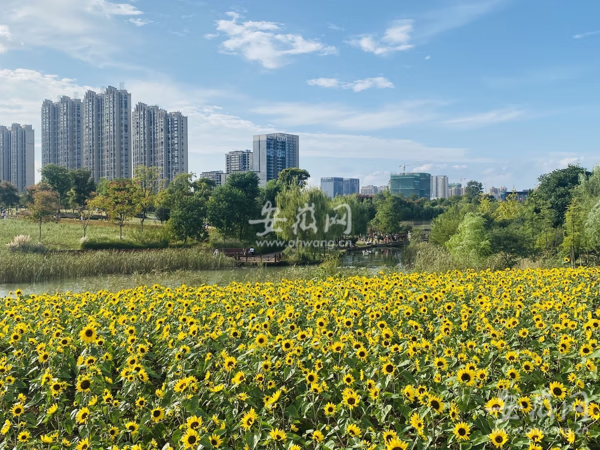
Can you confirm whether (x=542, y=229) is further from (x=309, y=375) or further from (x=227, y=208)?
(x=309, y=375)

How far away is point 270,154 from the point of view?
9219 cm

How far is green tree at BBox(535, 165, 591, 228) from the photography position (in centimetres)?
3010

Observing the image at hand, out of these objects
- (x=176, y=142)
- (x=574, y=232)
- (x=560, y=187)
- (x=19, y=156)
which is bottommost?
(x=574, y=232)

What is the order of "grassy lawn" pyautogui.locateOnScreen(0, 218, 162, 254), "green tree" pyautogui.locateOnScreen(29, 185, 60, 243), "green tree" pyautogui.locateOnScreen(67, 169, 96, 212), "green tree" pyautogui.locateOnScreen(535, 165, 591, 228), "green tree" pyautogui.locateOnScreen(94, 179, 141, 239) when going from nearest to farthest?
1. "grassy lawn" pyautogui.locateOnScreen(0, 218, 162, 254)
2. "green tree" pyautogui.locateOnScreen(29, 185, 60, 243)
3. "green tree" pyautogui.locateOnScreen(535, 165, 591, 228)
4. "green tree" pyautogui.locateOnScreen(94, 179, 141, 239)
5. "green tree" pyautogui.locateOnScreen(67, 169, 96, 212)

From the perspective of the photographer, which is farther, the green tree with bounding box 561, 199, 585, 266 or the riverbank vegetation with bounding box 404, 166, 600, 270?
the green tree with bounding box 561, 199, 585, 266

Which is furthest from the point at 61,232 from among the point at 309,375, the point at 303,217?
the point at 309,375

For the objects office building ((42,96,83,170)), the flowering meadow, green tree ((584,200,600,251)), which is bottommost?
the flowering meadow

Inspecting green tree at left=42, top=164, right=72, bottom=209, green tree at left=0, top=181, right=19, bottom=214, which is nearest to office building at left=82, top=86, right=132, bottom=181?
green tree at left=0, top=181, right=19, bottom=214

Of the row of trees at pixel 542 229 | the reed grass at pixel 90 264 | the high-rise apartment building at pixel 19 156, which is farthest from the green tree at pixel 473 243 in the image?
the high-rise apartment building at pixel 19 156

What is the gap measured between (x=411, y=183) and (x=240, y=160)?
46.0 metres

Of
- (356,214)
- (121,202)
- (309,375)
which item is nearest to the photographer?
(309,375)

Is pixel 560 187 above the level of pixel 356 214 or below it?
above

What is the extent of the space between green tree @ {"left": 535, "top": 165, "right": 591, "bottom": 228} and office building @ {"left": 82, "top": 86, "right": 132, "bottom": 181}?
208ft

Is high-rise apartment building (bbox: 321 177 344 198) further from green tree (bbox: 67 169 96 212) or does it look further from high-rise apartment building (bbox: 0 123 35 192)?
green tree (bbox: 67 169 96 212)
